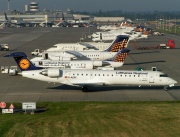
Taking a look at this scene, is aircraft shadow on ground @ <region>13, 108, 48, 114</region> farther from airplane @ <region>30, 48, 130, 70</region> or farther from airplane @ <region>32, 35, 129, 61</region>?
airplane @ <region>32, 35, 129, 61</region>

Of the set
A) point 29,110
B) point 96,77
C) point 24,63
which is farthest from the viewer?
point 24,63

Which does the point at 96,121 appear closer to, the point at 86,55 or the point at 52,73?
the point at 52,73

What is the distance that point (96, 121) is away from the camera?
3753 centimetres

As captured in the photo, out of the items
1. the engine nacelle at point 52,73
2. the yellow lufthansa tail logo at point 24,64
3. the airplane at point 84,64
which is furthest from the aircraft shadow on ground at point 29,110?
the airplane at point 84,64

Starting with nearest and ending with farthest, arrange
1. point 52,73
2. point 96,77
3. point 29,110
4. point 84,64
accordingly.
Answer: point 29,110 → point 52,73 → point 96,77 → point 84,64

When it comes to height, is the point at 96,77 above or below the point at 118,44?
below

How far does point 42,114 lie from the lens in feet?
139

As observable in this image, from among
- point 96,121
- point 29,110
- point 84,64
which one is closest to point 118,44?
point 84,64

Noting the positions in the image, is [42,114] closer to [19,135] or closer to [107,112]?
[107,112]

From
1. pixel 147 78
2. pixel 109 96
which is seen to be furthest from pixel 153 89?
pixel 109 96

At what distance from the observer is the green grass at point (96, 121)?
34062 mm

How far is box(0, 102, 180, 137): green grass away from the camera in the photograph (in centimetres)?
3406

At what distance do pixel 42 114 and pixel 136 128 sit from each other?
11.0m

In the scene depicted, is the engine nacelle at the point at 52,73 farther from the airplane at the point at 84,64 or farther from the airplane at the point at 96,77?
the airplane at the point at 84,64
